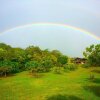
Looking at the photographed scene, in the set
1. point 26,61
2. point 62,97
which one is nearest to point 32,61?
point 26,61

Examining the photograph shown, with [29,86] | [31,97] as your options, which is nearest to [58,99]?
[31,97]

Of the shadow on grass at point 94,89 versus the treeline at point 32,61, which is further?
the treeline at point 32,61

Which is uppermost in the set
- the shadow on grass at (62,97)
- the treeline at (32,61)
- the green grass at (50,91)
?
the treeline at (32,61)

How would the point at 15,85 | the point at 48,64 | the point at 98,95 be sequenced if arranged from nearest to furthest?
the point at 98,95
the point at 15,85
the point at 48,64

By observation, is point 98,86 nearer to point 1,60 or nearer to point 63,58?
point 1,60

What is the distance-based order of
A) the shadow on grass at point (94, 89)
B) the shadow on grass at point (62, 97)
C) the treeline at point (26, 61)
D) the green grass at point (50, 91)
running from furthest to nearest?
the treeline at point (26, 61)
the shadow on grass at point (94, 89)
the green grass at point (50, 91)
the shadow on grass at point (62, 97)

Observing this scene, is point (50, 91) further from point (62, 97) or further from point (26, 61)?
point (26, 61)

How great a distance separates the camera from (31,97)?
36.2 m

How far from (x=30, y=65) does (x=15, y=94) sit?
26442 millimetres

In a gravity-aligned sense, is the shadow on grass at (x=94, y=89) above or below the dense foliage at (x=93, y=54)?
below

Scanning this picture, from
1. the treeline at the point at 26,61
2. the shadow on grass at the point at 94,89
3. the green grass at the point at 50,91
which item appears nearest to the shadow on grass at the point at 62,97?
the green grass at the point at 50,91

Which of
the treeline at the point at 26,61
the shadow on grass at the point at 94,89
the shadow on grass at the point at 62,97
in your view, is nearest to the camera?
the shadow on grass at the point at 62,97

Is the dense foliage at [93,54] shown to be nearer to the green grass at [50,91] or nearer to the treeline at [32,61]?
the treeline at [32,61]

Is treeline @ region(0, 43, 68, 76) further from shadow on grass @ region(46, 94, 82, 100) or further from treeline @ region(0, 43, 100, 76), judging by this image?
shadow on grass @ region(46, 94, 82, 100)
